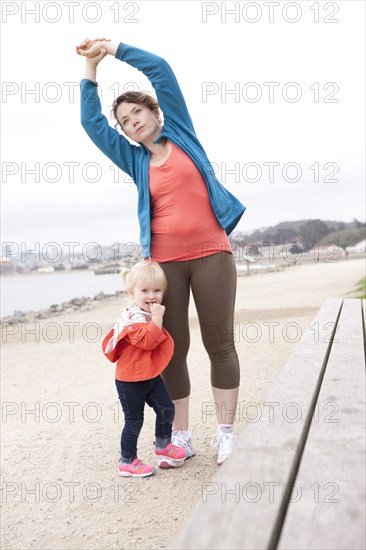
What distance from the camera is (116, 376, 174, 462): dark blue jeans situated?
8.59ft

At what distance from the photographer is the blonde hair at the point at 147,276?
2.53 metres

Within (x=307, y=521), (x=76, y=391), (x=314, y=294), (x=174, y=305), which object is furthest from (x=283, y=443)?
(x=314, y=294)

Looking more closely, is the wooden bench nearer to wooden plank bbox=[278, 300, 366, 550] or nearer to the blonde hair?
wooden plank bbox=[278, 300, 366, 550]

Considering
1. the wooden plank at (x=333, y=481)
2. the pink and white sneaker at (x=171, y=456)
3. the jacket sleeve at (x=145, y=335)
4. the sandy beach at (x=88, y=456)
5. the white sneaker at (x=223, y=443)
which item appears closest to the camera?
the wooden plank at (x=333, y=481)

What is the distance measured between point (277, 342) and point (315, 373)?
4202 mm

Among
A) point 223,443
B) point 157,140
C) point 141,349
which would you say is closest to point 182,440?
point 223,443

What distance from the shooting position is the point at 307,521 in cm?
111

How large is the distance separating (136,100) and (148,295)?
3.10ft

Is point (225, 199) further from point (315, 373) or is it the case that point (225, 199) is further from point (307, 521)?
point (307, 521)

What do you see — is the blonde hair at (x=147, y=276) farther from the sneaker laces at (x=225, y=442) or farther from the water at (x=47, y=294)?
the water at (x=47, y=294)

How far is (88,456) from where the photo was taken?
3219 millimetres

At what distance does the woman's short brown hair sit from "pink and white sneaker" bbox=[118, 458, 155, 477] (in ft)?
5.76

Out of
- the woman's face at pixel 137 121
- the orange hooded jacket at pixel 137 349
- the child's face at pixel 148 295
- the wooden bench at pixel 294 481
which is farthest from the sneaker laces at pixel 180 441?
the woman's face at pixel 137 121

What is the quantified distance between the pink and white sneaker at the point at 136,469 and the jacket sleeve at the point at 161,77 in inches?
68.3
